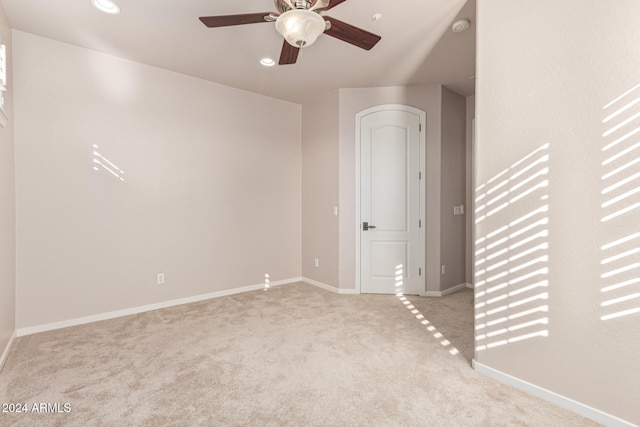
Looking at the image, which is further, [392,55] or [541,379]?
[392,55]

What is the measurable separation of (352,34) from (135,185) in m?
2.79

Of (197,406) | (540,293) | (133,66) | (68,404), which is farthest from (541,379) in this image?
(133,66)

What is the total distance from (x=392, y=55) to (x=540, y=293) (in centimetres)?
256

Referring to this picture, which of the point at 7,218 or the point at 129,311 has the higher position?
the point at 7,218

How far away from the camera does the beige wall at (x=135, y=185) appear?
2.89 m

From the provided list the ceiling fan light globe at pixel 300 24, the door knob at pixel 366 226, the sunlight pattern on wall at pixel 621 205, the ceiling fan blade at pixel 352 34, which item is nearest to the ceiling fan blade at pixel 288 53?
the ceiling fan blade at pixel 352 34

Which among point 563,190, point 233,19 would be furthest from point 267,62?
point 563,190

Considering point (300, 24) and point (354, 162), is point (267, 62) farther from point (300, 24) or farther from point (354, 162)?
point (300, 24)

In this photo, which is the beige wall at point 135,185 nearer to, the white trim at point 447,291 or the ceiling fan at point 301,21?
the ceiling fan at point 301,21

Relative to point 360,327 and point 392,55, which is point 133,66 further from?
point 360,327

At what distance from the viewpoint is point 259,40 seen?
291cm

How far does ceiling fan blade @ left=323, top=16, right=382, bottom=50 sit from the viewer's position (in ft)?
6.66

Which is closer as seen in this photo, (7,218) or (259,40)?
(7,218)

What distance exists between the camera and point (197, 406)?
6.02 ft
